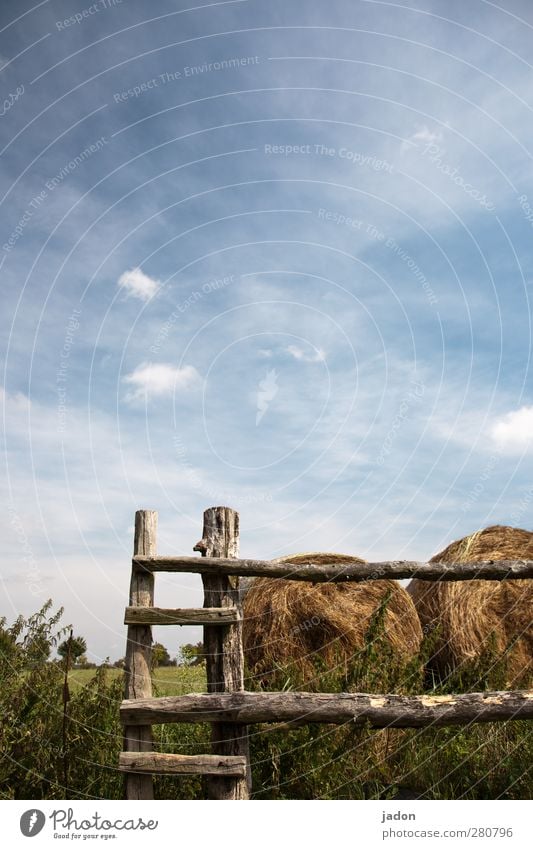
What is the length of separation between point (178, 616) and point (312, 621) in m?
3.29

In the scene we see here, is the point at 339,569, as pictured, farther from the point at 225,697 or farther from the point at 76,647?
the point at 76,647

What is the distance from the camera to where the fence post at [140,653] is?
5234mm

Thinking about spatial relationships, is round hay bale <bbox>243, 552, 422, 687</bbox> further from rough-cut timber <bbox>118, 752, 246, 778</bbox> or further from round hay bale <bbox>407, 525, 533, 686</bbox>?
rough-cut timber <bbox>118, 752, 246, 778</bbox>

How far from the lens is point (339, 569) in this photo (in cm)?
570

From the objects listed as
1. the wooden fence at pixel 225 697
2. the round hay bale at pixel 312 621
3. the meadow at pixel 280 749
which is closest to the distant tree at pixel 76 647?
the meadow at pixel 280 749

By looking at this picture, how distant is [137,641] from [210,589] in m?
0.67

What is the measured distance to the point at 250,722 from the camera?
5273mm

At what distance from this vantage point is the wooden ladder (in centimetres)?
519

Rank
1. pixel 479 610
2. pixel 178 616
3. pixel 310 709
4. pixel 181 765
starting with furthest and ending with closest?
pixel 479 610, pixel 178 616, pixel 310 709, pixel 181 765

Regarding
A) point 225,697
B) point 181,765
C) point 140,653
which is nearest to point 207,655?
point 225,697

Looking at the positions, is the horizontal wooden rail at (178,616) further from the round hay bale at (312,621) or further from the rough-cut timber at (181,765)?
the round hay bale at (312,621)
